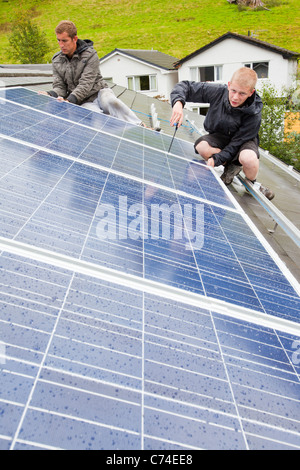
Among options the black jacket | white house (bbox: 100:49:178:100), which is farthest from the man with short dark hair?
white house (bbox: 100:49:178:100)

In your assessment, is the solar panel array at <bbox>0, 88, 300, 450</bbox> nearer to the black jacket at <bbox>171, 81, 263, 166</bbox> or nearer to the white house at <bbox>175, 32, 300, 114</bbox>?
the black jacket at <bbox>171, 81, 263, 166</bbox>

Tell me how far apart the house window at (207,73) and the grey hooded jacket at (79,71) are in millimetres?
39920

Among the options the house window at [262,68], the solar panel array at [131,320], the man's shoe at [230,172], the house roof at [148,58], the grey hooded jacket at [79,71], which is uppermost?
the grey hooded jacket at [79,71]

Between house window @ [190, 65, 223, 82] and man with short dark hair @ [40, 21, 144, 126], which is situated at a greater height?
man with short dark hair @ [40, 21, 144, 126]

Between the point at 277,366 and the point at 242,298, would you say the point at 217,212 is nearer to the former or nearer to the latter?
the point at 242,298

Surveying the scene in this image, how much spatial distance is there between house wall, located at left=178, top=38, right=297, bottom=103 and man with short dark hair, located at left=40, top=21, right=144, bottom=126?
3567 cm

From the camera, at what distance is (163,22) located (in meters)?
81.2

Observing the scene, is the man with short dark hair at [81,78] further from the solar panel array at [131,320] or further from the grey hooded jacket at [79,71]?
the solar panel array at [131,320]

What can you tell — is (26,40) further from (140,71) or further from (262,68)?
(262,68)

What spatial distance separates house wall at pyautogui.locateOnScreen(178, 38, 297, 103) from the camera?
1570 inches

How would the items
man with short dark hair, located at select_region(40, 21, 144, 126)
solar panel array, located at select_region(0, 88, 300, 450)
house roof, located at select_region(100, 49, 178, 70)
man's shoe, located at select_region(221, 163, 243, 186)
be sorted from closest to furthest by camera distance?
solar panel array, located at select_region(0, 88, 300, 450) → man's shoe, located at select_region(221, 163, 243, 186) → man with short dark hair, located at select_region(40, 21, 144, 126) → house roof, located at select_region(100, 49, 178, 70)

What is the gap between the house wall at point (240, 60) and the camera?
3988cm

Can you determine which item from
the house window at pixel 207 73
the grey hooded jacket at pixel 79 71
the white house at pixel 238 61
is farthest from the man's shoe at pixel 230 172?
the house window at pixel 207 73

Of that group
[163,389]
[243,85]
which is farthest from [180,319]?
[243,85]
